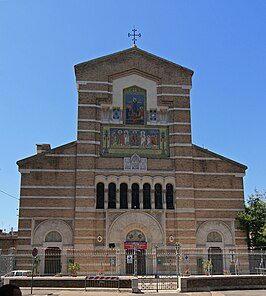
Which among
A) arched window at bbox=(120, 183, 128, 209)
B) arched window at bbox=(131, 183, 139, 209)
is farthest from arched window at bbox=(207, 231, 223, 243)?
arched window at bbox=(120, 183, 128, 209)

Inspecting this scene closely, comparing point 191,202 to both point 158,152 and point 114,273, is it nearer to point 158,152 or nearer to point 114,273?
point 158,152

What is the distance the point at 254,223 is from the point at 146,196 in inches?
336

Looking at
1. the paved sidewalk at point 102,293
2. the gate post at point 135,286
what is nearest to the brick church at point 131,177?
the paved sidewalk at point 102,293

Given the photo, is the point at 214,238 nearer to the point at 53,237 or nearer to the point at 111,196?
the point at 111,196

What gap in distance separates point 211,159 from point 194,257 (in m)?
8.01

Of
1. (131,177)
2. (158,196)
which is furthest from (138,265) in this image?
(131,177)

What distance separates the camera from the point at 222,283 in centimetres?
2219

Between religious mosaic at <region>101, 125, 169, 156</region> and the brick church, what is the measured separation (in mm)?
81

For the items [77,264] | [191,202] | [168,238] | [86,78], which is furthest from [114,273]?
[86,78]

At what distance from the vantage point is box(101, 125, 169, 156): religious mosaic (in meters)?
33.0

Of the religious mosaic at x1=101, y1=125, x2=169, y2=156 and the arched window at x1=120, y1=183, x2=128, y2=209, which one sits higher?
the religious mosaic at x1=101, y1=125, x2=169, y2=156

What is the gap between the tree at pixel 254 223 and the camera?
101 feet

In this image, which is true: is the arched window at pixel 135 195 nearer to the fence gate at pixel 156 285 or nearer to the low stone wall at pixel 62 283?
the fence gate at pixel 156 285

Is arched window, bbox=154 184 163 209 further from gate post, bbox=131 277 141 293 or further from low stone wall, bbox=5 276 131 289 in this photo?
gate post, bbox=131 277 141 293
